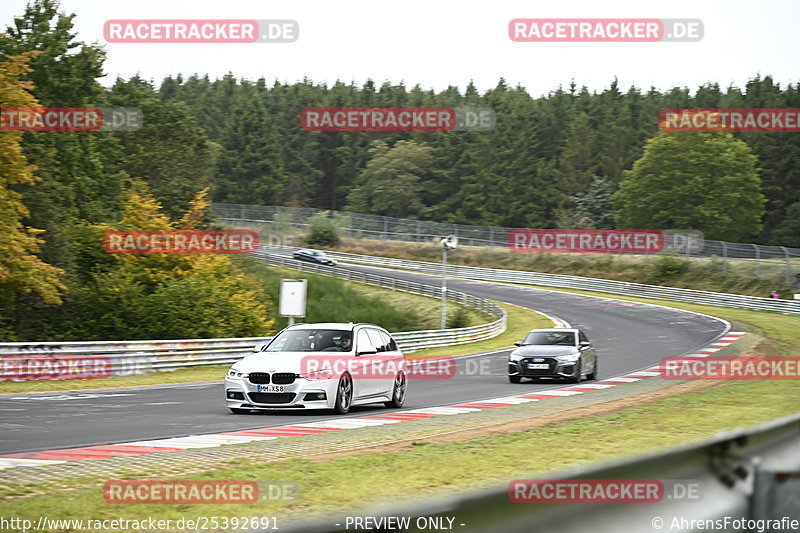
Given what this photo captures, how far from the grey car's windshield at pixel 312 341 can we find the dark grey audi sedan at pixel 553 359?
9034 millimetres

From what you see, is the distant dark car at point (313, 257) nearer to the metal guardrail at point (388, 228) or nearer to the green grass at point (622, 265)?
the metal guardrail at point (388, 228)

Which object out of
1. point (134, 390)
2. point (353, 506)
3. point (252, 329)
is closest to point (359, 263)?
point (252, 329)

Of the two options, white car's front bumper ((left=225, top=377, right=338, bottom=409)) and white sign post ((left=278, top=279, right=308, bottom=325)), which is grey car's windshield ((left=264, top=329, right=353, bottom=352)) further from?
white sign post ((left=278, top=279, right=308, bottom=325))

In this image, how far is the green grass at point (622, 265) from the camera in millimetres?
68438

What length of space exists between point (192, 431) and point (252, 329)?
30498 mm

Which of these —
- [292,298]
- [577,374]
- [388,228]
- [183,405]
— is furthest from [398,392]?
[388,228]

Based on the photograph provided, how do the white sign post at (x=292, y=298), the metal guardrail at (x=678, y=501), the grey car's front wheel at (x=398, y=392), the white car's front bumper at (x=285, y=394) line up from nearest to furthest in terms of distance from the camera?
the metal guardrail at (x=678, y=501), the white car's front bumper at (x=285, y=394), the grey car's front wheel at (x=398, y=392), the white sign post at (x=292, y=298)

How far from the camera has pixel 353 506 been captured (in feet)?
26.9

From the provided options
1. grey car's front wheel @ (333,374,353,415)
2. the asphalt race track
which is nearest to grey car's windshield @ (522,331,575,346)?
the asphalt race track

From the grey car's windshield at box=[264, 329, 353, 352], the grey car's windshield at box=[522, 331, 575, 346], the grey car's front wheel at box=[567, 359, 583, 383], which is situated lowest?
the grey car's front wheel at box=[567, 359, 583, 383]

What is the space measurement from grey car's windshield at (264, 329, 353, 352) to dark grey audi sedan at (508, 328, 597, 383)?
9.03 metres

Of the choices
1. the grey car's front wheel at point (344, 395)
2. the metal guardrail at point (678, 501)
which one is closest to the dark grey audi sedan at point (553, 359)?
the grey car's front wheel at point (344, 395)

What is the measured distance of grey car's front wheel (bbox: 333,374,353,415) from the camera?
16.7 meters

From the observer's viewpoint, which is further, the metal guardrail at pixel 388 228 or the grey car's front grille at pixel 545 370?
the metal guardrail at pixel 388 228
